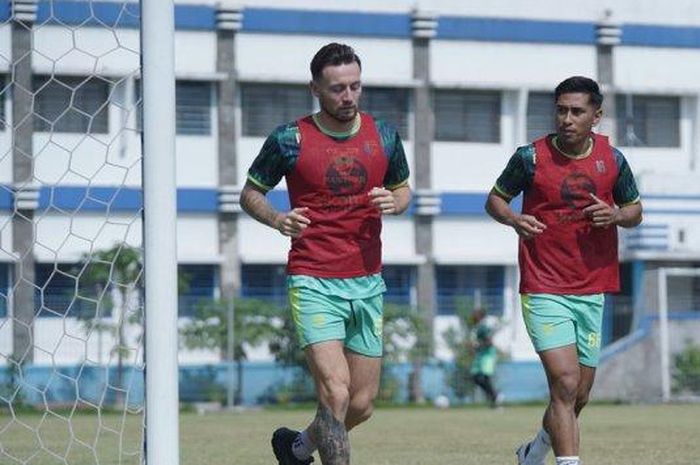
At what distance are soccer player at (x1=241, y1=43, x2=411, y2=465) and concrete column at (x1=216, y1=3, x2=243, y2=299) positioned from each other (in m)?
32.8

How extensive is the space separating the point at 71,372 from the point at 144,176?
27.8 meters

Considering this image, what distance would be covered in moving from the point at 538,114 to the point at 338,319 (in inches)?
1442

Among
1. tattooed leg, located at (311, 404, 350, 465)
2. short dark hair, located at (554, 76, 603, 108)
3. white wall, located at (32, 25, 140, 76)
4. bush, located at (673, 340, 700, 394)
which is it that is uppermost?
white wall, located at (32, 25, 140, 76)

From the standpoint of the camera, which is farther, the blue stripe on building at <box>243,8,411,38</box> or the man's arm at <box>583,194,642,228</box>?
the blue stripe on building at <box>243,8,411,38</box>

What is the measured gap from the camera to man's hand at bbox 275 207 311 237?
10570 mm

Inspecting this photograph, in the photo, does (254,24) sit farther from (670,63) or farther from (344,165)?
(344,165)

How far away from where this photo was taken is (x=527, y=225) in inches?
465

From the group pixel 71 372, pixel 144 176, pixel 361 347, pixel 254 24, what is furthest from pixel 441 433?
pixel 254 24

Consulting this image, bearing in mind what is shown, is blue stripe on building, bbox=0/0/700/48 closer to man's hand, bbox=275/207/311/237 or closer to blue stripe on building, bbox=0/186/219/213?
blue stripe on building, bbox=0/186/219/213

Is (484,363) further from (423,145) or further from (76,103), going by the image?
(423,145)

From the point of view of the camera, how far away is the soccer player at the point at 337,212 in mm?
10859

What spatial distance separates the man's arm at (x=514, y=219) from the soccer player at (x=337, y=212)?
0.99 meters

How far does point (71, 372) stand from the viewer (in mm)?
37188

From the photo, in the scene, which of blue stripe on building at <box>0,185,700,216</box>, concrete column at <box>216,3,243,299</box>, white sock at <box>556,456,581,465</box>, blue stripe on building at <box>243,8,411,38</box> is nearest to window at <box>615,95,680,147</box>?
blue stripe on building at <box>0,185,700,216</box>
